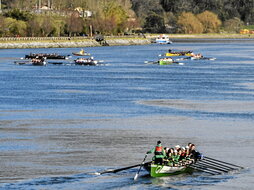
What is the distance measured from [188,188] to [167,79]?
71.6m

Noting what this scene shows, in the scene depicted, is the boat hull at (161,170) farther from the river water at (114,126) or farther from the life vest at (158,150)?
the life vest at (158,150)

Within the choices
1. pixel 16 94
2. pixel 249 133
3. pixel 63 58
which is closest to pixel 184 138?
pixel 249 133

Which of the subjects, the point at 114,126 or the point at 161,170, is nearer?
the point at 161,170

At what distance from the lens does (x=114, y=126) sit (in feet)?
220

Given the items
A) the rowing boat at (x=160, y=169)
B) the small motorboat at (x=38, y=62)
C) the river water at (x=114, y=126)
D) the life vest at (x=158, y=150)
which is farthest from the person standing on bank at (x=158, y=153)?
the small motorboat at (x=38, y=62)

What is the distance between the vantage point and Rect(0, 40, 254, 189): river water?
48.5 meters

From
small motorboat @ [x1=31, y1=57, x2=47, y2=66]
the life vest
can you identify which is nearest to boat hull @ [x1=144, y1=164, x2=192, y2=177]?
the life vest

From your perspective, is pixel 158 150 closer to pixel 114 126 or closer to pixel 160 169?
pixel 160 169

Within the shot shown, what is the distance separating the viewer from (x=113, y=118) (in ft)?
236

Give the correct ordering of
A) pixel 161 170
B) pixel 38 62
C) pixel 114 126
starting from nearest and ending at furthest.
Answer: pixel 161 170 → pixel 114 126 → pixel 38 62

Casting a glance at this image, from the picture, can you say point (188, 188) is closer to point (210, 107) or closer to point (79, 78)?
point (210, 107)

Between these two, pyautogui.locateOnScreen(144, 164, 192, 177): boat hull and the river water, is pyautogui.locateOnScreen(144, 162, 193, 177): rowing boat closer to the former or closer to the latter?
pyautogui.locateOnScreen(144, 164, 192, 177): boat hull

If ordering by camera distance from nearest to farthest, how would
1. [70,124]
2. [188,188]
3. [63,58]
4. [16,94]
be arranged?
[188,188] → [70,124] → [16,94] → [63,58]

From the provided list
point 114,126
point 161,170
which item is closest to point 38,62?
point 114,126
